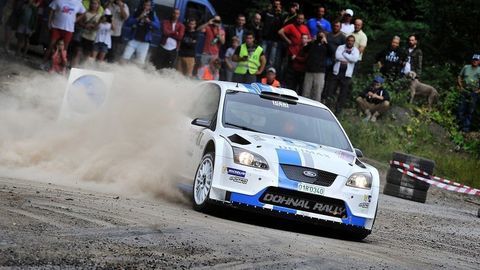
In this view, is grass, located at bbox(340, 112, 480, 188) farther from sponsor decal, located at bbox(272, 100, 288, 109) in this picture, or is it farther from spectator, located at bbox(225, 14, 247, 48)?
sponsor decal, located at bbox(272, 100, 288, 109)

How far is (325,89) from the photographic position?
24250 millimetres

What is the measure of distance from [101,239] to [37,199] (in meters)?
2.15

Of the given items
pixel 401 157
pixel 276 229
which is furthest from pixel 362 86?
pixel 276 229

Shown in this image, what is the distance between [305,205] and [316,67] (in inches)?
483

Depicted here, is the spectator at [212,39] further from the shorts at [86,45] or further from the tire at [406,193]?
the tire at [406,193]

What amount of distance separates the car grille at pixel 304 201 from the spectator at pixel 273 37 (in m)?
13.0

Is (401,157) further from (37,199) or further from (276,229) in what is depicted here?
(37,199)

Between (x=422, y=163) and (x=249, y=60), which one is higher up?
(x=249, y=60)

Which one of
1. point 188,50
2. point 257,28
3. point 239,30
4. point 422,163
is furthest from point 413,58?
point 422,163

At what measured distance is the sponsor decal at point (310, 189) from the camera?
446 inches

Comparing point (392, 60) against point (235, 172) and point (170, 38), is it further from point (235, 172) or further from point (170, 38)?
point (235, 172)

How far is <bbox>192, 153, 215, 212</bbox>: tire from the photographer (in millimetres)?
11586

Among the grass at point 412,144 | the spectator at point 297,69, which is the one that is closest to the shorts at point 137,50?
the spectator at point 297,69

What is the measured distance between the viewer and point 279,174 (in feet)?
37.2
